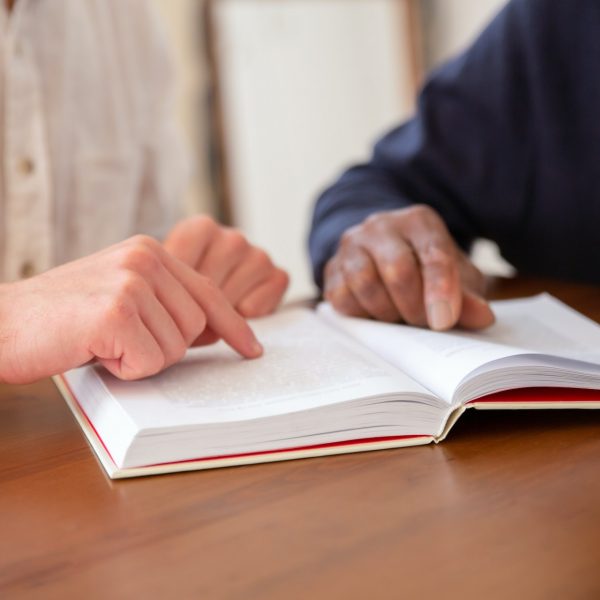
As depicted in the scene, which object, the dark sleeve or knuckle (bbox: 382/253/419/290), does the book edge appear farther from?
the dark sleeve

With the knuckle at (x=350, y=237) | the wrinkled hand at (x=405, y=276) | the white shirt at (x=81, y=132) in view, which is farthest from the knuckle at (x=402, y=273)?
the white shirt at (x=81, y=132)

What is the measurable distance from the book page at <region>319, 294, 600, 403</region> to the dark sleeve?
36 cm

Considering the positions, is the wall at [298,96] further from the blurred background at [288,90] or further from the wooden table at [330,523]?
the wooden table at [330,523]

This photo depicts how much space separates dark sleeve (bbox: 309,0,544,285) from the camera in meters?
1.18

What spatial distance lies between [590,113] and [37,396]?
82 centimetres

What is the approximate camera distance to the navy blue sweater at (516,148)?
3.74ft

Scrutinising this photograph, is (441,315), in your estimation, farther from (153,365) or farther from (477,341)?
(153,365)

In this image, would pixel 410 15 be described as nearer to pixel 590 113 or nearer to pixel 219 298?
pixel 590 113

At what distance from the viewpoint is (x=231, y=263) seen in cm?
88

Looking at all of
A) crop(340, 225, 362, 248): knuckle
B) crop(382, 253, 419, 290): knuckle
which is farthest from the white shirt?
crop(382, 253, 419, 290): knuckle

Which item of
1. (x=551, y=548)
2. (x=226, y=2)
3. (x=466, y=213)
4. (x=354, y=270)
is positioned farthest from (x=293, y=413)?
(x=226, y=2)

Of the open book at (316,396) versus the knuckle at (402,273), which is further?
the knuckle at (402,273)

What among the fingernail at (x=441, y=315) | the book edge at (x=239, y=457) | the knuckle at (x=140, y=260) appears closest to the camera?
the book edge at (x=239, y=457)

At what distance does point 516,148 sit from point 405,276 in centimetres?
50
